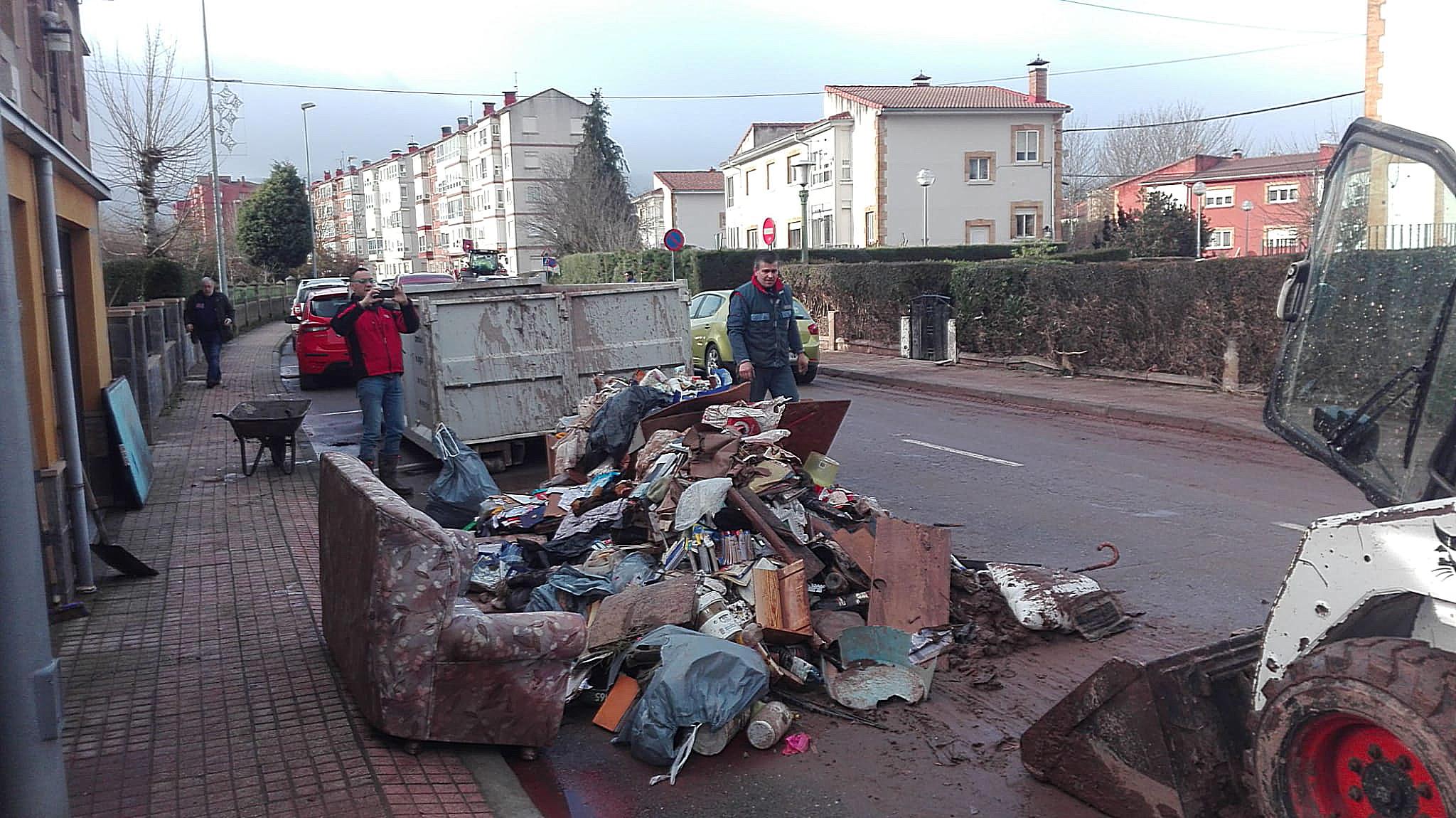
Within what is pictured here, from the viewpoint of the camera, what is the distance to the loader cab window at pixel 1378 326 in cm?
338

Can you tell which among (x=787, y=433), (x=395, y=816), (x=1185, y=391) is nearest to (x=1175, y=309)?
(x=1185, y=391)

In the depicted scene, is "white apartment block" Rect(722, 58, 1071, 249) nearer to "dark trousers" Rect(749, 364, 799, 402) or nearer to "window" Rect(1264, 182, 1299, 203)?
"window" Rect(1264, 182, 1299, 203)

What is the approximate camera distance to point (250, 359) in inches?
1021

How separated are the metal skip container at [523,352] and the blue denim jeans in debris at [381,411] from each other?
36 centimetres

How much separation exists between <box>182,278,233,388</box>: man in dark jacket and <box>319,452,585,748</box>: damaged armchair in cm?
1596

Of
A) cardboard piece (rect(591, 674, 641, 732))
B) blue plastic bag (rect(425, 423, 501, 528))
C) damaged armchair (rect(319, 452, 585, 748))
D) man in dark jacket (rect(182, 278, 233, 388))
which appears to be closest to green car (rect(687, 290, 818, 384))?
man in dark jacket (rect(182, 278, 233, 388))

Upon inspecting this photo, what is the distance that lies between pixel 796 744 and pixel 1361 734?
7.77 ft

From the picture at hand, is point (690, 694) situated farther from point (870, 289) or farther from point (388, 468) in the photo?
point (870, 289)

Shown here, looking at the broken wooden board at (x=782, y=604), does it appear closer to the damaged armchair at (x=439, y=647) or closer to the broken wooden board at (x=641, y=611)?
the broken wooden board at (x=641, y=611)

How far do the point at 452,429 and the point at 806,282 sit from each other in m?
17.1

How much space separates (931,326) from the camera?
21.1 metres

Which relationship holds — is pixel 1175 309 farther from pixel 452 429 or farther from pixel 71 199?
pixel 71 199

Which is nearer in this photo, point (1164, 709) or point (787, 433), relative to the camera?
point (1164, 709)

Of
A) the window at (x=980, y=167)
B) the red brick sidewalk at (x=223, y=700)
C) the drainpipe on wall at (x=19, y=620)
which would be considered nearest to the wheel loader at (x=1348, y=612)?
the red brick sidewalk at (x=223, y=700)
